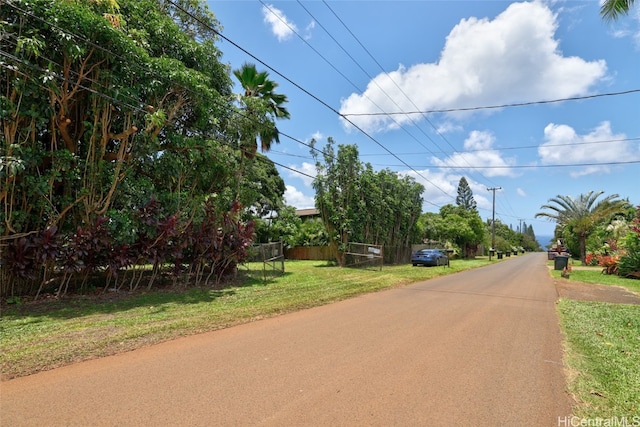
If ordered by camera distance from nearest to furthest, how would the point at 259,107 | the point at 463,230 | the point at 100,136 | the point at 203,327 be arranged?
the point at 203,327 < the point at 100,136 < the point at 259,107 < the point at 463,230

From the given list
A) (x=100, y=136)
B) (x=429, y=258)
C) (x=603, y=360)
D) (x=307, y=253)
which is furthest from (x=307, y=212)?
(x=603, y=360)

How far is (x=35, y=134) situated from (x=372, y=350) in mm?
8862

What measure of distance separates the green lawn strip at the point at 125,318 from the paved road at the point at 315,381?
0.45 meters

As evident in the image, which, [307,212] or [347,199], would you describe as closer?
[347,199]

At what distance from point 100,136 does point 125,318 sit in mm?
4950

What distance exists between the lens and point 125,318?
6.86 meters

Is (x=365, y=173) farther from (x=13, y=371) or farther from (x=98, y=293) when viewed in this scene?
(x=13, y=371)

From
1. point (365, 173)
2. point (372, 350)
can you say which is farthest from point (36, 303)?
point (365, 173)

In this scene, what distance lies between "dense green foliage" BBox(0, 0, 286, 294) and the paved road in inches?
197

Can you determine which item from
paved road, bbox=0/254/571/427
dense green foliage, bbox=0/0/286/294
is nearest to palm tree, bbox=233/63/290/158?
dense green foliage, bbox=0/0/286/294

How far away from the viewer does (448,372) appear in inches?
174

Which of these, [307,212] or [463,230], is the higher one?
[307,212]

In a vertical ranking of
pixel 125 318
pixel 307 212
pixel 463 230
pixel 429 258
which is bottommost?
pixel 125 318

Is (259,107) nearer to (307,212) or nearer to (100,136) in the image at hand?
(100,136)
